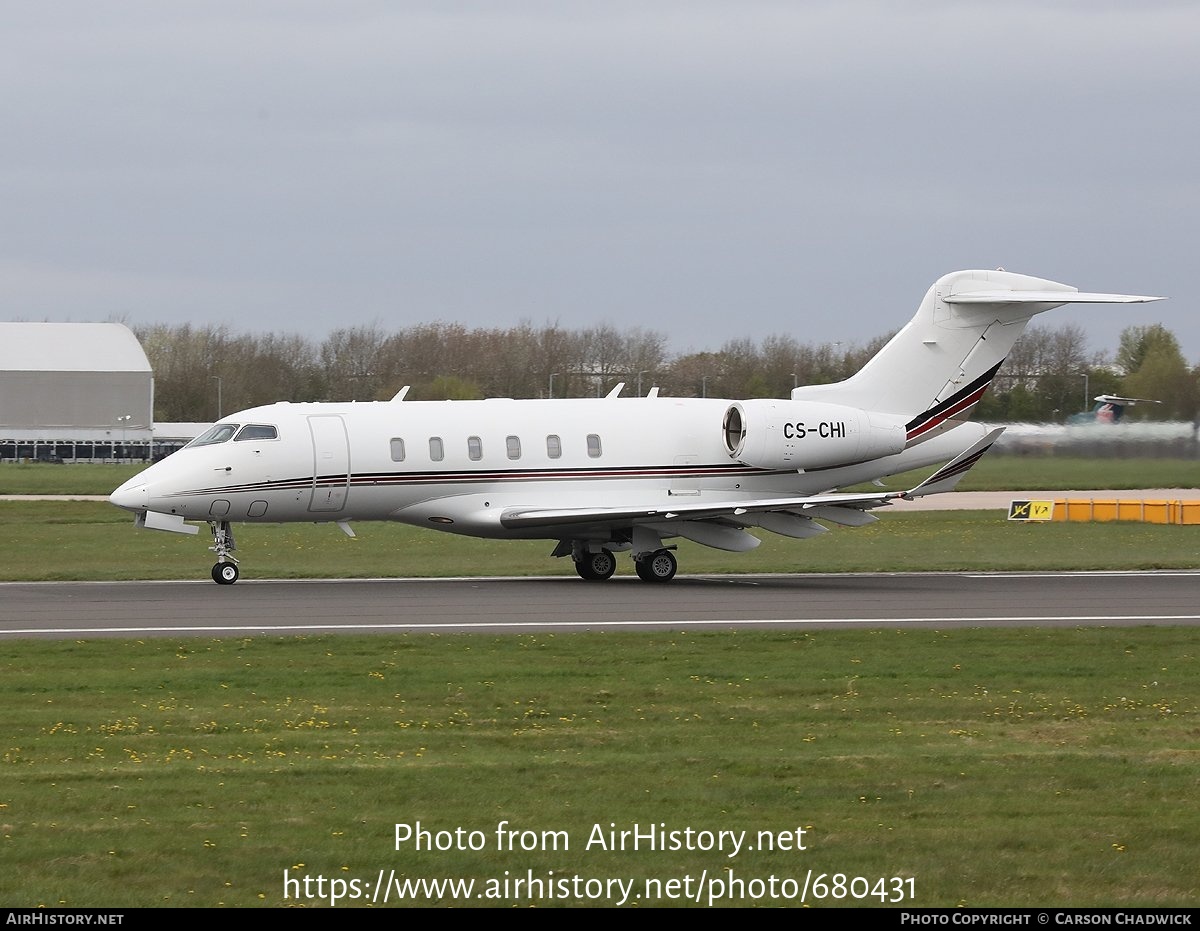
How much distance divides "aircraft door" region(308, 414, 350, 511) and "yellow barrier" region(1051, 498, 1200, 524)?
22663mm

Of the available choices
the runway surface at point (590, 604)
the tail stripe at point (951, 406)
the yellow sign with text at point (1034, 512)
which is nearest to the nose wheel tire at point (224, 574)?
the runway surface at point (590, 604)

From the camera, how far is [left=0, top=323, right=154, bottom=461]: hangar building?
Answer: 339 feet

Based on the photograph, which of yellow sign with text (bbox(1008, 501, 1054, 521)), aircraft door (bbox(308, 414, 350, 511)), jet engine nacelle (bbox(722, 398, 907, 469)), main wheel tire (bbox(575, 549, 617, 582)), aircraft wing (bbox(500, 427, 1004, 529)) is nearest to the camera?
aircraft wing (bbox(500, 427, 1004, 529))

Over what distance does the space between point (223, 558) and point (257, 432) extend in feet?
7.35

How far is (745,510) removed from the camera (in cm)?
2572

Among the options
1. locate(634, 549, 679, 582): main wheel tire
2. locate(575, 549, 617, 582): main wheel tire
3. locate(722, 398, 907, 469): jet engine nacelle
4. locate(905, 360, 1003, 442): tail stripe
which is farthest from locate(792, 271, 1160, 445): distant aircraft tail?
locate(575, 549, 617, 582): main wheel tire

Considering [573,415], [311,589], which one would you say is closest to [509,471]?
[573,415]

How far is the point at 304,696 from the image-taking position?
14562mm

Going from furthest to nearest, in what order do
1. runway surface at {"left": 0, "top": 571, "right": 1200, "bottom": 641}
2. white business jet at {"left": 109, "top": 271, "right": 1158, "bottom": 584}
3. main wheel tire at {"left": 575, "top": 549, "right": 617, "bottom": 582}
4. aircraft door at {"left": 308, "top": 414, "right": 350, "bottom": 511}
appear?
main wheel tire at {"left": 575, "top": 549, "right": 617, "bottom": 582} → aircraft door at {"left": 308, "top": 414, "right": 350, "bottom": 511} → white business jet at {"left": 109, "top": 271, "right": 1158, "bottom": 584} → runway surface at {"left": 0, "top": 571, "right": 1200, "bottom": 641}

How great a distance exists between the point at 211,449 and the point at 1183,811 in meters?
18.5

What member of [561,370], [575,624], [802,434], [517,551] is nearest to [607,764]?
[575,624]

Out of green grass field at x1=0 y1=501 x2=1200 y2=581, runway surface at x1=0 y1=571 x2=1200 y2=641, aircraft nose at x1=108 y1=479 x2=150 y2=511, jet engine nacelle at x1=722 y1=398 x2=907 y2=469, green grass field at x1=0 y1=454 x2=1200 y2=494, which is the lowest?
green grass field at x1=0 y1=501 x2=1200 y2=581

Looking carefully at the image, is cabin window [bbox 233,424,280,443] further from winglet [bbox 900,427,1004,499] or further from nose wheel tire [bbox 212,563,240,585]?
winglet [bbox 900,427,1004,499]

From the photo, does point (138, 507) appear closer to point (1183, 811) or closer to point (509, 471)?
point (509, 471)
